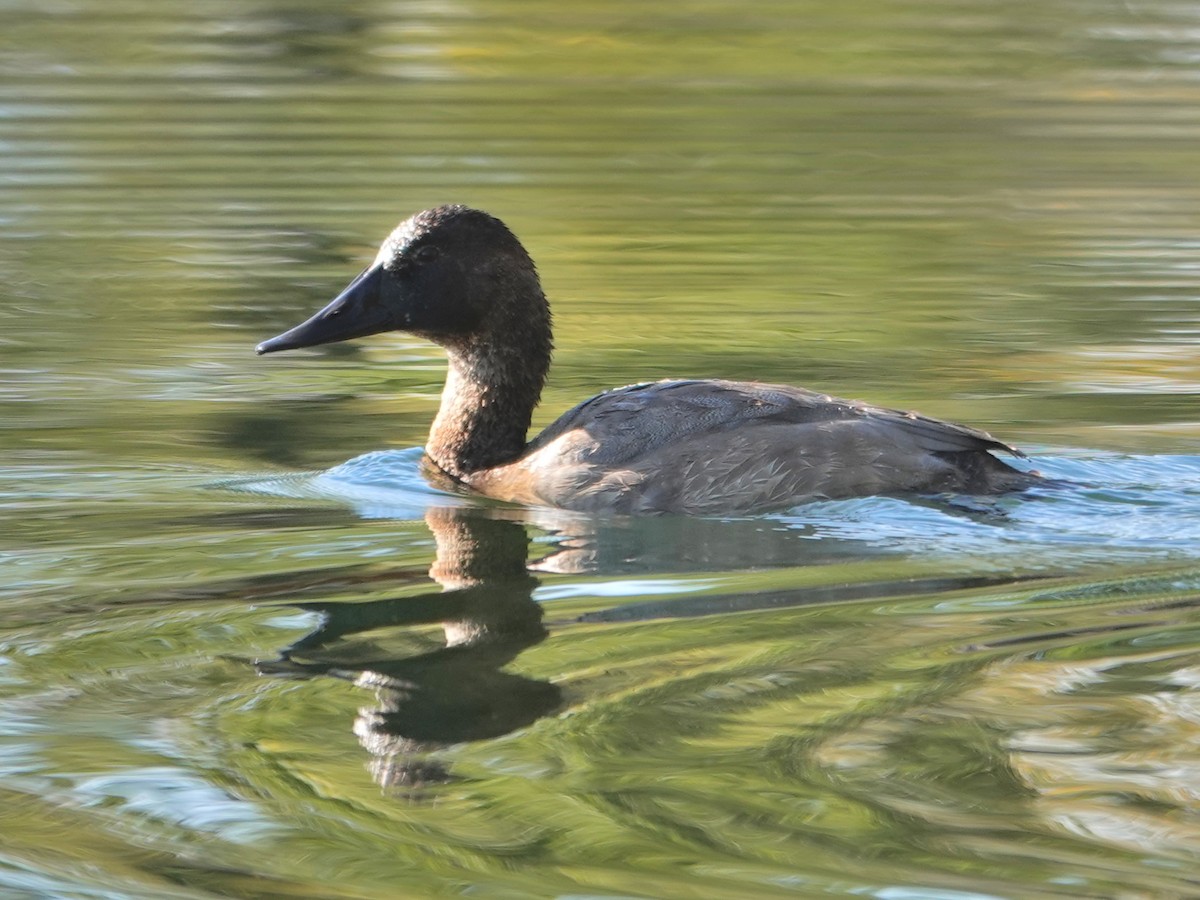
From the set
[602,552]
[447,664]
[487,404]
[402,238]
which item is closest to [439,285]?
[402,238]

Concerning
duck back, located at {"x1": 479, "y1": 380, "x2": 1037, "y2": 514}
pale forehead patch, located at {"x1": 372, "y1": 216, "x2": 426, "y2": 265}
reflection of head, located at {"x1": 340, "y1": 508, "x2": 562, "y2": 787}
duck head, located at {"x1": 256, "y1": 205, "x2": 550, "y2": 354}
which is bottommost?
reflection of head, located at {"x1": 340, "y1": 508, "x2": 562, "y2": 787}

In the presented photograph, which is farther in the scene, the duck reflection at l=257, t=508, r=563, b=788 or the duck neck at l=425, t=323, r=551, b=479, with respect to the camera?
the duck neck at l=425, t=323, r=551, b=479

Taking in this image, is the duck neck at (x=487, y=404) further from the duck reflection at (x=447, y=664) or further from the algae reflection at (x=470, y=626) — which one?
the duck reflection at (x=447, y=664)

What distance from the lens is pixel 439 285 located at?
8.77 m

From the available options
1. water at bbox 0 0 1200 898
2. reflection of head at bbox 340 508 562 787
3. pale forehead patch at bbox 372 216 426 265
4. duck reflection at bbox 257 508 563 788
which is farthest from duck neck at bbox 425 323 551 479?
reflection of head at bbox 340 508 562 787

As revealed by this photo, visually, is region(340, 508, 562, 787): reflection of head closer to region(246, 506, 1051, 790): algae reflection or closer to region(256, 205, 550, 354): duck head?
region(246, 506, 1051, 790): algae reflection

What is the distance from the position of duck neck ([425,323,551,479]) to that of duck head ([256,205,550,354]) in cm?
12

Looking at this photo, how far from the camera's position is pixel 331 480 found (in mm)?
8328

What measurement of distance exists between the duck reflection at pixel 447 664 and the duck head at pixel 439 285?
1.63 m

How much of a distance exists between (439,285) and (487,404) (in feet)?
1.78

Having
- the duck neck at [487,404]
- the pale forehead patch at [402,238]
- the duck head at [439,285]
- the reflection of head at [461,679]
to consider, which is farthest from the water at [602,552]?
the pale forehead patch at [402,238]

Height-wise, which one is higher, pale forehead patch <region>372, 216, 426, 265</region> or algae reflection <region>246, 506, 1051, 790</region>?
pale forehead patch <region>372, 216, 426, 265</region>

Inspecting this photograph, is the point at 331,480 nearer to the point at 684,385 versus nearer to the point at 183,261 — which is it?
the point at 684,385

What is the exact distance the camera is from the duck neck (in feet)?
28.6
